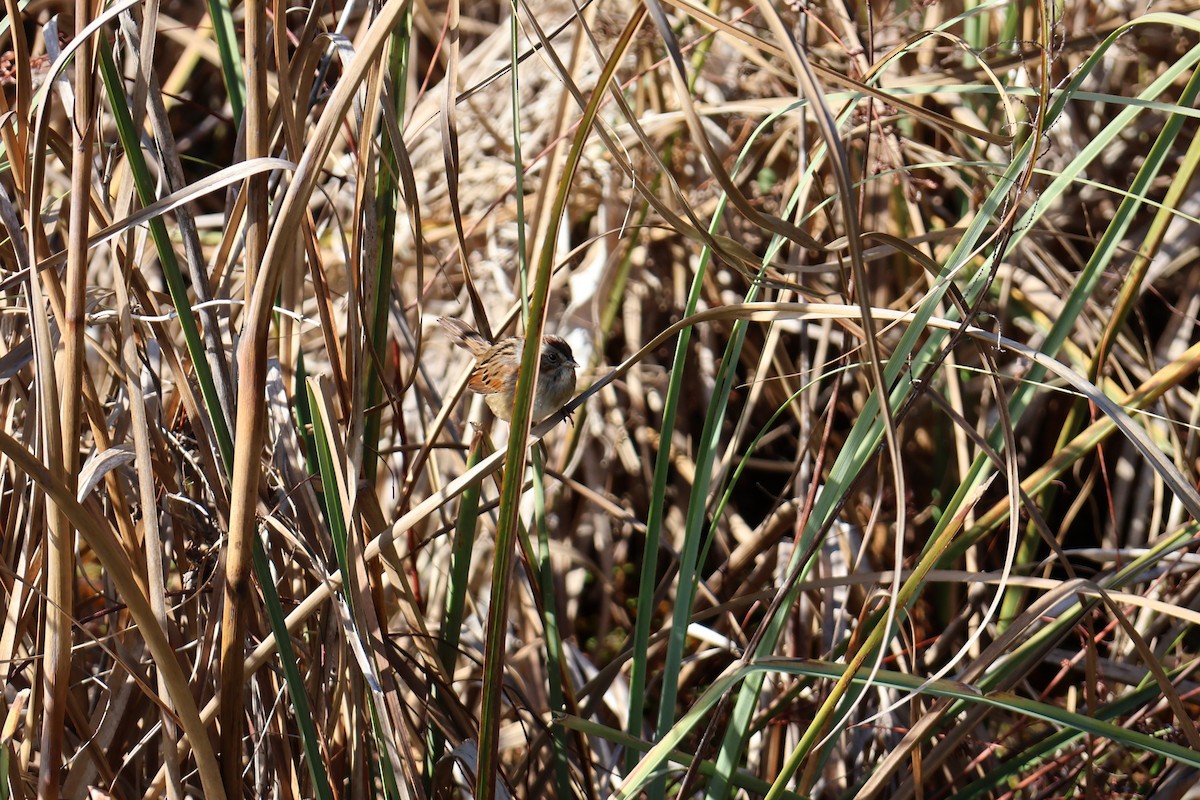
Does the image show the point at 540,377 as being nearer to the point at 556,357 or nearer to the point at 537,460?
the point at 556,357

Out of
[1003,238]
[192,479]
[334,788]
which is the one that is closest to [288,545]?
[192,479]

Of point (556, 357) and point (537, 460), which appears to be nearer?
point (537, 460)

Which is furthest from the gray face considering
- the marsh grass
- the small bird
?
the marsh grass

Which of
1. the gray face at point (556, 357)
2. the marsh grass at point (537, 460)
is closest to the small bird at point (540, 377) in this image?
the gray face at point (556, 357)

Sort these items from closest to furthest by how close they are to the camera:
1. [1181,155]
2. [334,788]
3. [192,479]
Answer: [334,788] → [192,479] → [1181,155]

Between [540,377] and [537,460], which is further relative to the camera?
[540,377]

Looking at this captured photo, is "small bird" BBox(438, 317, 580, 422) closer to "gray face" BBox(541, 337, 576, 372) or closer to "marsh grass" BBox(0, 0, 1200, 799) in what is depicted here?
"gray face" BBox(541, 337, 576, 372)

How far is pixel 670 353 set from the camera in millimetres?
3197

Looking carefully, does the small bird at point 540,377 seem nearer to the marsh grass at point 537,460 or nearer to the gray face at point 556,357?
the gray face at point 556,357

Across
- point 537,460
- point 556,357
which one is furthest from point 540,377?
point 537,460

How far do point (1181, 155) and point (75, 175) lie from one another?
282 centimetres

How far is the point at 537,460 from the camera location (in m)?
1.67

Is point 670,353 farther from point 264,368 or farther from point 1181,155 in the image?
point 264,368

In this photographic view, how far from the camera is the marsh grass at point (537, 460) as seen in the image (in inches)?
48.6
